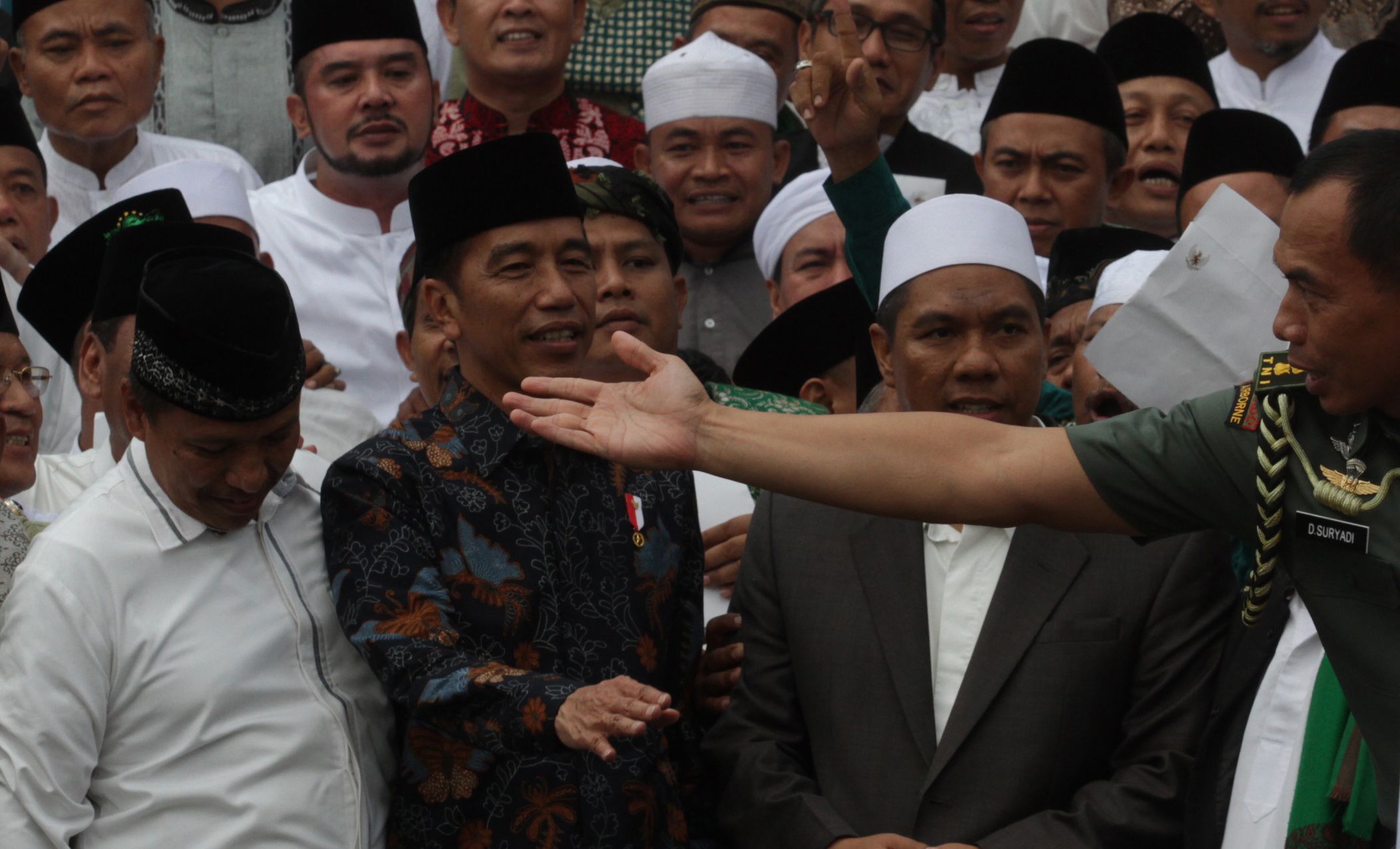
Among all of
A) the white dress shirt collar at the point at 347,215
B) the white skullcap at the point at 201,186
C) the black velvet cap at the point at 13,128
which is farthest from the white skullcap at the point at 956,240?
the black velvet cap at the point at 13,128

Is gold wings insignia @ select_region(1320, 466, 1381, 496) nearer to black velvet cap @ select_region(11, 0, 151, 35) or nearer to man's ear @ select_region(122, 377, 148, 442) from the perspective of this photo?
man's ear @ select_region(122, 377, 148, 442)

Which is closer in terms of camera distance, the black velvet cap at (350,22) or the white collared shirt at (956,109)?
the black velvet cap at (350,22)

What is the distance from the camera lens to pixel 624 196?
4.57 metres

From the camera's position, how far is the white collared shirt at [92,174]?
21.7 feet

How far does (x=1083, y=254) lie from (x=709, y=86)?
1.55 meters

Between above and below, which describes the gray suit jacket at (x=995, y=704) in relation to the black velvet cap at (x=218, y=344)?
below

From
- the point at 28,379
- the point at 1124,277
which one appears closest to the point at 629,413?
the point at 28,379

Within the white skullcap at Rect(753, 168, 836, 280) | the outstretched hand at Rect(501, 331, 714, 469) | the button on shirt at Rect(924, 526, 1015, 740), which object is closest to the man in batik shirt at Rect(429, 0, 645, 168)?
the white skullcap at Rect(753, 168, 836, 280)

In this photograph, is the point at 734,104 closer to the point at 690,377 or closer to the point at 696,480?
the point at 696,480

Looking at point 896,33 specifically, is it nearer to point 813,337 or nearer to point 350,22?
point 813,337

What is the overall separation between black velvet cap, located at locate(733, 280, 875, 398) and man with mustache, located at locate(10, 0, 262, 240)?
2.44m

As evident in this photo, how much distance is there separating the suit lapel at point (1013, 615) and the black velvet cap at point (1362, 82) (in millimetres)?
3021

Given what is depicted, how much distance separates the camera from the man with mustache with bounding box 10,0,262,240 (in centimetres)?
643

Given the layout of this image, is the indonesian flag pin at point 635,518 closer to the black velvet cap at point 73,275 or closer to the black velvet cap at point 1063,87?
the black velvet cap at point 73,275
